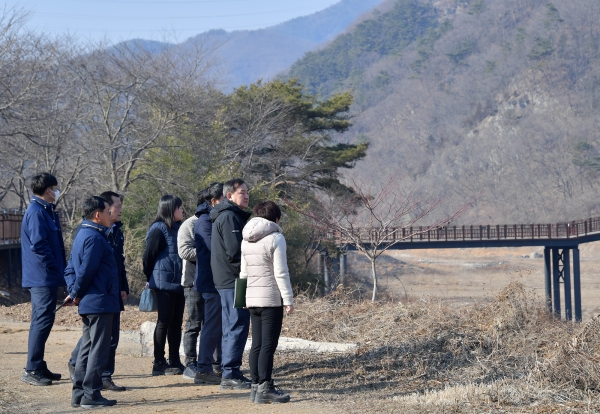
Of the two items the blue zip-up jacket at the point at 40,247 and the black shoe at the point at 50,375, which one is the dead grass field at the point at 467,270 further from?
the blue zip-up jacket at the point at 40,247

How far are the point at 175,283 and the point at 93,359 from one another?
1320 millimetres

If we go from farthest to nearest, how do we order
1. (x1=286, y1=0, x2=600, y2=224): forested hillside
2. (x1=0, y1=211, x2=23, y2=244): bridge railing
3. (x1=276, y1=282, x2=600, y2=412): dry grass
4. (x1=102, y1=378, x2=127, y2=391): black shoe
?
(x1=286, y1=0, x2=600, y2=224): forested hillside
(x1=0, y1=211, x2=23, y2=244): bridge railing
(x1=102, y1=378, x2=127, y2=391): black shoe
(x1=276, y1=282, x2=600, y2=412): dry grass

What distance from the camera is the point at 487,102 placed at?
324ft

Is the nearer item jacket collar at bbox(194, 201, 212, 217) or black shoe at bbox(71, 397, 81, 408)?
black shoe at bbox(71, 397, 81, 408)

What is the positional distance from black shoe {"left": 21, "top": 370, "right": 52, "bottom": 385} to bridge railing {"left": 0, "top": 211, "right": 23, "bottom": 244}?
1675 centimetres

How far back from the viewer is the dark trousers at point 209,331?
660cm

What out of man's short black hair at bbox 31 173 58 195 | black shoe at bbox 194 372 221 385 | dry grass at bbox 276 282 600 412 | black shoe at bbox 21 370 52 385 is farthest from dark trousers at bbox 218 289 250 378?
man's short black hair at bbox 31 173 58 195

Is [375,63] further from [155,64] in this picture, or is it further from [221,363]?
[221,363]

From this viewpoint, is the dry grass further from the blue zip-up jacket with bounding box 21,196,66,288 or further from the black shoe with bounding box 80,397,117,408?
the blue zip-up jacket with bounding box 21,196,66,288

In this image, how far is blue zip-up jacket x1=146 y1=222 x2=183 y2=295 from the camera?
6.86 m

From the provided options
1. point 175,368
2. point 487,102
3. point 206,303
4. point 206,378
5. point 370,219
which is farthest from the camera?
point 487,102

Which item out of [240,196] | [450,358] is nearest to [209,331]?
[240,196]

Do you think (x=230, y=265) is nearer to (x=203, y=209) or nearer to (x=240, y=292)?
(x=240, y=292)

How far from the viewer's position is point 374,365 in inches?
286
